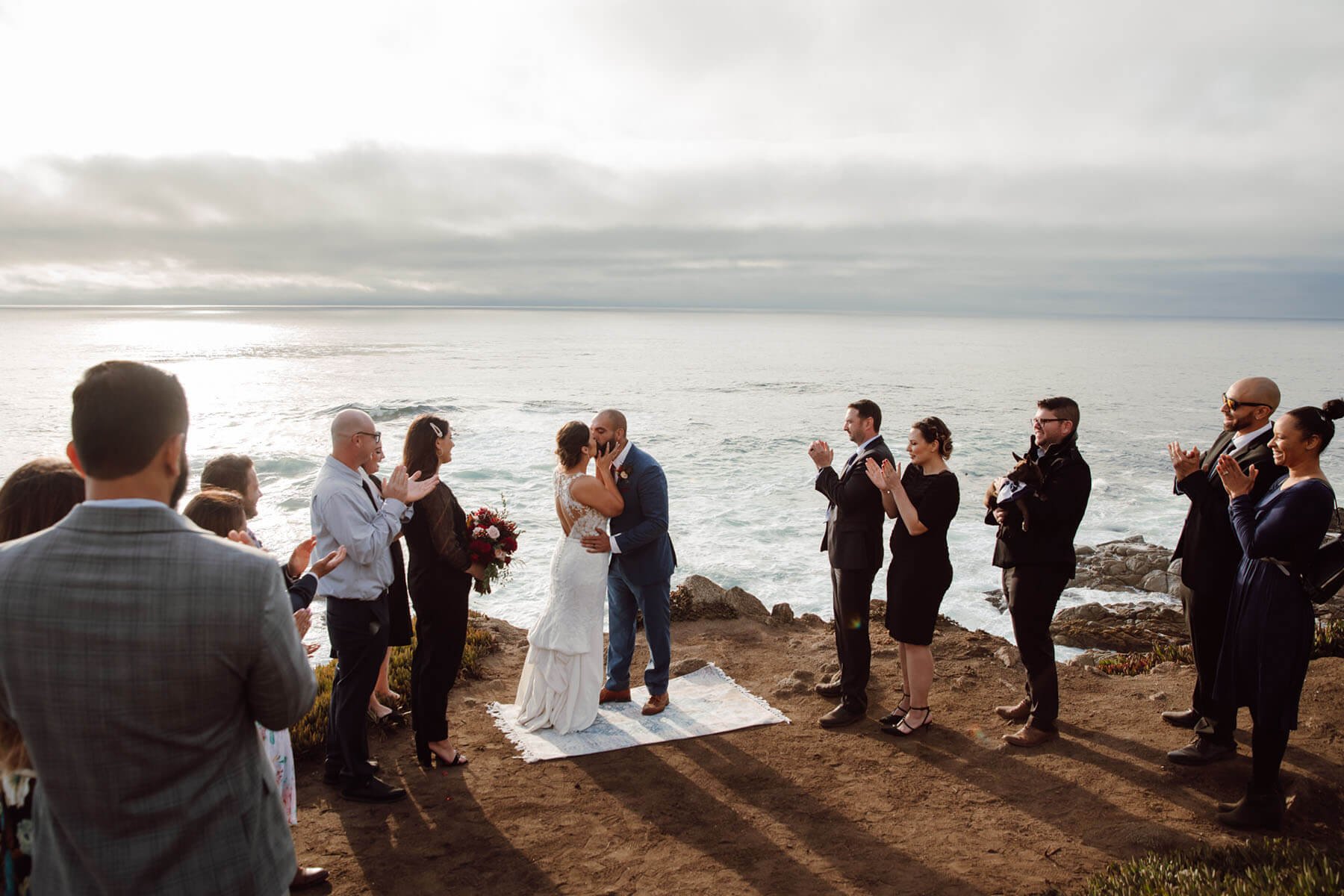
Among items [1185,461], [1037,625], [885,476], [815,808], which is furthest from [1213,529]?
[815,808]

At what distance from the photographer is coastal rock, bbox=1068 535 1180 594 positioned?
16.0 meters

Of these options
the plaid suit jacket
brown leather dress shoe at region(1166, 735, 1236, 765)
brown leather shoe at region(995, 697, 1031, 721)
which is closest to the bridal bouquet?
the plaid suit jacket

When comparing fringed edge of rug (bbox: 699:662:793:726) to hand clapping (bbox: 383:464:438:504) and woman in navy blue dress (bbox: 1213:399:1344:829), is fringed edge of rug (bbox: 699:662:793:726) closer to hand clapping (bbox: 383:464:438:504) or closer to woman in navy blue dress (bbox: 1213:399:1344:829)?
woman in navy blue dress (bbox: 1213:399:1344:829)

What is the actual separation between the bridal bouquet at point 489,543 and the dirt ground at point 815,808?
1.55 m

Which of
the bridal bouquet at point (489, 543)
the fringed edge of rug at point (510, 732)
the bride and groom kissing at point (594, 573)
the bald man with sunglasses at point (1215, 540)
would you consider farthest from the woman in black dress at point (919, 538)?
the fringed edge of rug at point (510, 732)

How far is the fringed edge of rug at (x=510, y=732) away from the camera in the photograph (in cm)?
659

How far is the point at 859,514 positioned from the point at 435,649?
11.9ft

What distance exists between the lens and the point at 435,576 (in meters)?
6.10

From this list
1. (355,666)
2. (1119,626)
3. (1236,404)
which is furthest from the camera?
(1119,626)

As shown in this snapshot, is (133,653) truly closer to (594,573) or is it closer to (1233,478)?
(594,573)

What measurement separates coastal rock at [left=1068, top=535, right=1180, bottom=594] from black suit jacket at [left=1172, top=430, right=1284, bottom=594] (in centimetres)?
1068

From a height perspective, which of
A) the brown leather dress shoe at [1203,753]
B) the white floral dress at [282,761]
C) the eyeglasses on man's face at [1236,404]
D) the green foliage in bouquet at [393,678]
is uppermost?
the eyeglasses on man's face at [1236,404]

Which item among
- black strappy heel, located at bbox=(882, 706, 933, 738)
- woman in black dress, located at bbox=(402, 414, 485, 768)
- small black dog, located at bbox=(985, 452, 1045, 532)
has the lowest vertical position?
black strappy heel, located at bbox=(882, 706, 933, 738)

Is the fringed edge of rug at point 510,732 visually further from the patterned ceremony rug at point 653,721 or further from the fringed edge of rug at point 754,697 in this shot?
the fringed edge of rug at point 754,697
